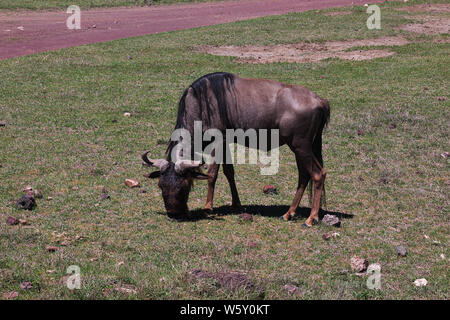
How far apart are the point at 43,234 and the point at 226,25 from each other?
20.3 metres

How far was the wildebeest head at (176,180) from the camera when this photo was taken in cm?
861

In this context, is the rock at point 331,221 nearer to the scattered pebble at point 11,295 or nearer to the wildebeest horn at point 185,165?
the wildebeest horn at point 185,165

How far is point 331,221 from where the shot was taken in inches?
348

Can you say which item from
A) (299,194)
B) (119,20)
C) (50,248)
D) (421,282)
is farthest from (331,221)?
(119,20)

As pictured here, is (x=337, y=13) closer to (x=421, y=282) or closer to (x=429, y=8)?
(x=429, y=8)

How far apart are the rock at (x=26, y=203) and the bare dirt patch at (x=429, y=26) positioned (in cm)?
2061

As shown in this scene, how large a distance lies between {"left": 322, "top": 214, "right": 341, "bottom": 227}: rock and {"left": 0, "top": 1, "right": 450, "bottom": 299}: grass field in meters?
0.13

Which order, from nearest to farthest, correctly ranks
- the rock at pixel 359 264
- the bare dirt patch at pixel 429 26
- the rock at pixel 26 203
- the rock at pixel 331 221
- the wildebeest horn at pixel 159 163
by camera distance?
the rock at pixel 359 264 < the wildebeest horn at pixel 159 163 < the rock at pixel 331 221 < the rock at pixel 26 203 < the bare dirt patch at pixel 429 26

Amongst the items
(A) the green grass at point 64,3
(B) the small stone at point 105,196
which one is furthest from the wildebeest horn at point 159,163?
(A) the green grass at point 64,3

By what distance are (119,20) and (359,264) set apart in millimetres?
25433

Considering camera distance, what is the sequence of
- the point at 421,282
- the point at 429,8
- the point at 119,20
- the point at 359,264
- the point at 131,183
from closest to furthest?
the point at 421,282 → the point at 359,264 → the point at 131,183 → the point at 429,8 → the point at 119,20

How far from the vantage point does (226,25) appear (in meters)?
26.7

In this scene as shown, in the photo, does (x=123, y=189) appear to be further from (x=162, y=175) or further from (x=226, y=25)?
(x=226, y=25)

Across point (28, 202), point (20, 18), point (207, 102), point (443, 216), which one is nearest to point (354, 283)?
point (443, 216)
